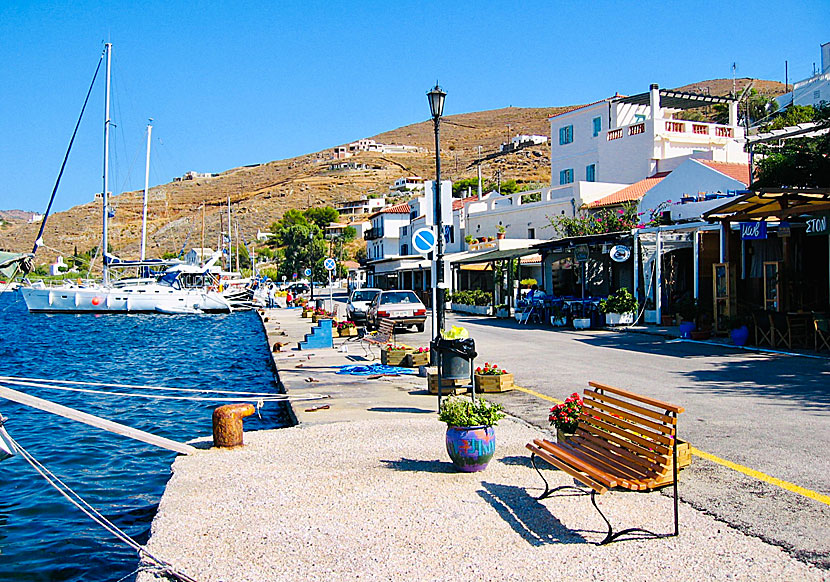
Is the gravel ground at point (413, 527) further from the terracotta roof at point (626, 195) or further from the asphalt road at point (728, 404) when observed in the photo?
the terracotta roof at point (626, 195)

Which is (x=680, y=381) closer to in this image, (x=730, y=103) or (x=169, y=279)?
(x=730, y=103)

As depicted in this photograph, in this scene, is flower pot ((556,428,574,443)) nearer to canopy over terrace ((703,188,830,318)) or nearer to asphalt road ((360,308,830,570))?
asphalt road ((360,308,830,570))

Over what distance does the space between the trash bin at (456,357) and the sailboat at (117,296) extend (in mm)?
47462

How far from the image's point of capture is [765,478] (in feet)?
22.4

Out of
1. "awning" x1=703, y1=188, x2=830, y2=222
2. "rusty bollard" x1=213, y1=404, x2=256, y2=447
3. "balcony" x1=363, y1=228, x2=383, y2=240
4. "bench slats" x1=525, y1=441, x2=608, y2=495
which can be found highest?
"balcony" x1=363, y1=228, x2=383, y2=240

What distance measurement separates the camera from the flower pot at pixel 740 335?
18.0 meters

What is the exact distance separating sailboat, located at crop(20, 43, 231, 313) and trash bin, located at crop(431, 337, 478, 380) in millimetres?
47462

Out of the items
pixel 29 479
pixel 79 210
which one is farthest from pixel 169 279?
pixel 79 210

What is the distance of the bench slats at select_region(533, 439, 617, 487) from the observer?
554cm

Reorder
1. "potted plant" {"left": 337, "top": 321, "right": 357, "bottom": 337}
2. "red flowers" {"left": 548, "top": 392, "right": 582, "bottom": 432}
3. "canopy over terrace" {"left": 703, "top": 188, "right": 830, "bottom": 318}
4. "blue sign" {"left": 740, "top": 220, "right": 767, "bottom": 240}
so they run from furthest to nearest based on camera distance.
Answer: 1. "potted plant" {"left": 337, "top": 321, "right": 357, "bottom": 337}
2. "blue sign" {"left": 740, "top": 220, "right": 767, "bottom": 240}
3. "canopy over terrace" {"left": 703, "top": 188, "right": 830, "bottom": 318}
4. "red flowers" {"left": 548, "top": 392, "right": 582, "bottom": 432}

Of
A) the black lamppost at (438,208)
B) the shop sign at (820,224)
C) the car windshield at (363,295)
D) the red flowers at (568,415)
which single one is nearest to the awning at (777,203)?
the shop sign at (820,224)

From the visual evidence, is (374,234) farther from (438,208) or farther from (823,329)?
(438,208)

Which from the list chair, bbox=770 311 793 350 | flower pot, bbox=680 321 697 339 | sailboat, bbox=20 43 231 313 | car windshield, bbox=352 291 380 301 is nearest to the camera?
chair, bbox=770 311 793 350

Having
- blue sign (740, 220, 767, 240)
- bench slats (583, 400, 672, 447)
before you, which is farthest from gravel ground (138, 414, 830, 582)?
blue sign (740, 220, 767, 240)
